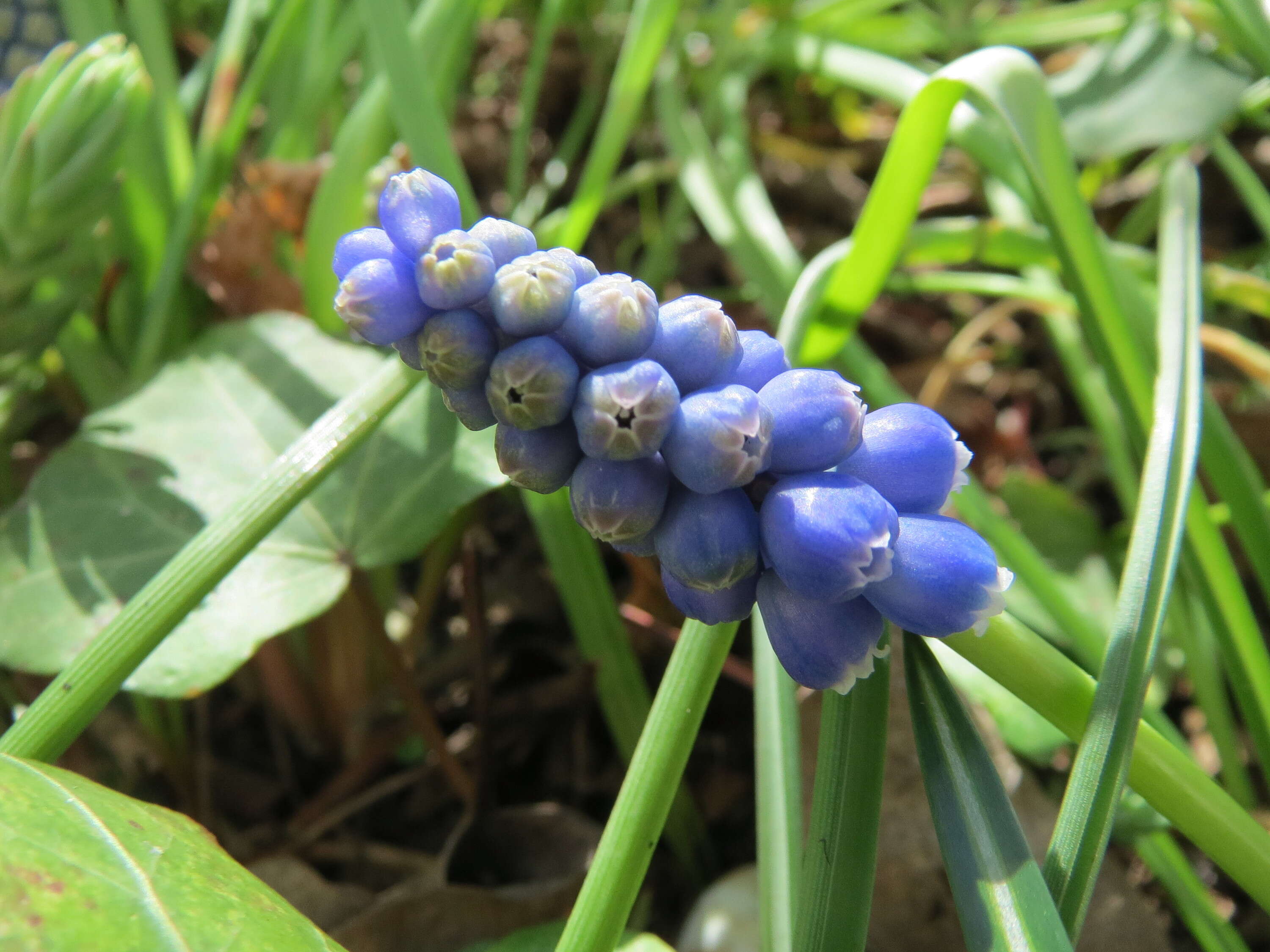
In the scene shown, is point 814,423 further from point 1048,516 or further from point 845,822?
point 1048,516

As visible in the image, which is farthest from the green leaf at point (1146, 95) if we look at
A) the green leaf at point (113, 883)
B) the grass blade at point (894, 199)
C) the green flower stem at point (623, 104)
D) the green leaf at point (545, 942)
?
the green leaf at point (113, 883)

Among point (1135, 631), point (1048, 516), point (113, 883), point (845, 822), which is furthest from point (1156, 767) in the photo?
point (1048, 516)

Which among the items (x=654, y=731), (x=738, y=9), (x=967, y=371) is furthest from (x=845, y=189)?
(x=654, y=731)

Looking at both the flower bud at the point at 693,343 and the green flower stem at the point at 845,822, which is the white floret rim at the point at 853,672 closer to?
the green flower stem at the point at 845,822

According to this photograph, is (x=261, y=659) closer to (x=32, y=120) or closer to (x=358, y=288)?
(x=32, y=120)

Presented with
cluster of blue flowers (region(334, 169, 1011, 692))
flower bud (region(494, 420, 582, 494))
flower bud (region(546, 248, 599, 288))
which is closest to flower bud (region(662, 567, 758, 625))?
cluster of blue flowers (region(334, 169, 1011, 692))

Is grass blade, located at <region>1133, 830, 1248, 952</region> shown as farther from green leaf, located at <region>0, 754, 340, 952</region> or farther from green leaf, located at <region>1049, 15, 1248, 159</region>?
green leaf, located at <region>1049, 15, 1248, 159</region>
